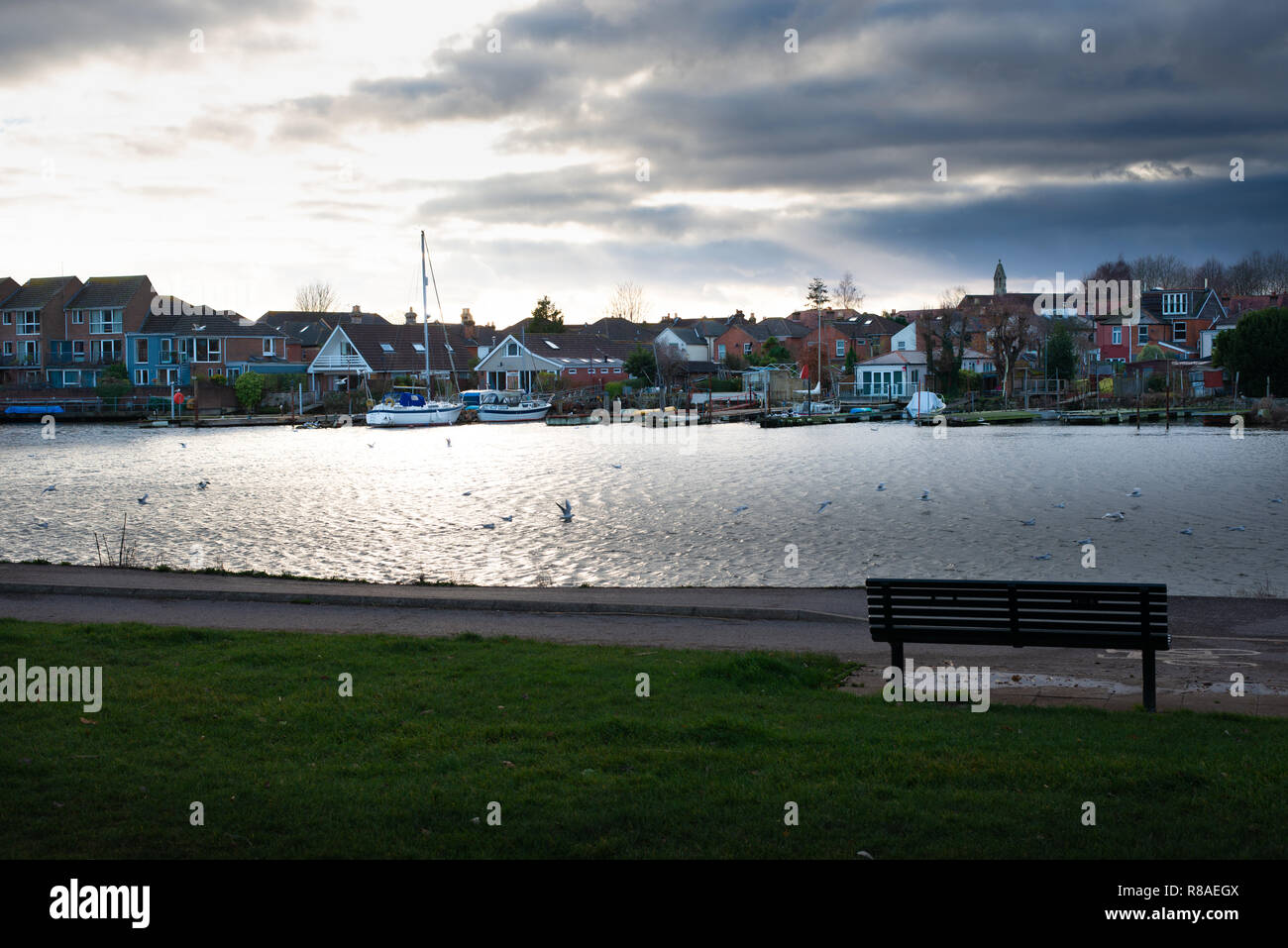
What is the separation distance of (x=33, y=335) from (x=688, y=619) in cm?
11117

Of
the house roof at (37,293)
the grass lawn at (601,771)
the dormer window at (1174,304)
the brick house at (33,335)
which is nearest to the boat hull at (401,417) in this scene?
the brick house at (33,335)

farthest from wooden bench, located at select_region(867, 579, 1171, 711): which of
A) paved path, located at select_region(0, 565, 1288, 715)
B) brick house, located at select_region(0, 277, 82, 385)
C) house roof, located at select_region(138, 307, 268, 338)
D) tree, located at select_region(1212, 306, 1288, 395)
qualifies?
brick house, located at select_region(0, 277, 82, 385)

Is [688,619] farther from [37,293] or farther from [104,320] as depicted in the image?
[37,293]

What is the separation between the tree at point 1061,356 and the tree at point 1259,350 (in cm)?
1549

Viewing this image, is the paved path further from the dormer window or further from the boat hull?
the dormer window

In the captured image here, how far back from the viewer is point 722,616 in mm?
14664

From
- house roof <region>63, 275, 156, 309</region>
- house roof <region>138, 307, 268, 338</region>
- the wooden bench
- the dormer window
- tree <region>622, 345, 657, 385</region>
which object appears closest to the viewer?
the wooden bench

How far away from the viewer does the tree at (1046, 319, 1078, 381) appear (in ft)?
326

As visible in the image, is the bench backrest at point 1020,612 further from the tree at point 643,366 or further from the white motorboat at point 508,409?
the tree at point 643,366

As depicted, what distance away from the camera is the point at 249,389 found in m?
104

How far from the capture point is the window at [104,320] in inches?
4225

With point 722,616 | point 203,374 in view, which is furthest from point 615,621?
point 203,374

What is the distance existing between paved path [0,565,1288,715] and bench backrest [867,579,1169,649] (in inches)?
22.9

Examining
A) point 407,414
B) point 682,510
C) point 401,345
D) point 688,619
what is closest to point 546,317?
point 401,345
